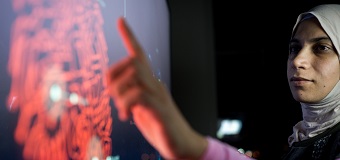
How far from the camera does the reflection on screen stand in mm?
539

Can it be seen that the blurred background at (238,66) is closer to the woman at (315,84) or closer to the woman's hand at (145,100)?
the woman at (315,84)

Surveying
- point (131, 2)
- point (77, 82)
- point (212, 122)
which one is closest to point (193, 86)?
point (212, 122)

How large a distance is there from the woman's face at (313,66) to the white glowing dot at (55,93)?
0.61 meters

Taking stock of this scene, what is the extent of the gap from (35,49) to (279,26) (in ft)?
11.5

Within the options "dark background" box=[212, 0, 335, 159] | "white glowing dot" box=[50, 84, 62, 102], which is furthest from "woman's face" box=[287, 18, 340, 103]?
"dark background" box=[212, 0, 335, 159]

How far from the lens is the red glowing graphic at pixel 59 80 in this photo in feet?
1.77

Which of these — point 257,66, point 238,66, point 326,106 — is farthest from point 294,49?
point 238,66

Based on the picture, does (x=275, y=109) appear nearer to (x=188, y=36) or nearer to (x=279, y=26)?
(x=279, y=26)

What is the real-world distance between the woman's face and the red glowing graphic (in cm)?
50

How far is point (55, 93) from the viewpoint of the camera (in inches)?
24.0

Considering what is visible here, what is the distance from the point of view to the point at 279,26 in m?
3.75

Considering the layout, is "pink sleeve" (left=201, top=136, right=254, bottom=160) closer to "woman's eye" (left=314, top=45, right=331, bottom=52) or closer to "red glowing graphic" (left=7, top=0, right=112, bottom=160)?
"red glowing graphic" (left=7, top=0, right=112, bottom=160)

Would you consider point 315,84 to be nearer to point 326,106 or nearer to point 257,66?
point 326,106

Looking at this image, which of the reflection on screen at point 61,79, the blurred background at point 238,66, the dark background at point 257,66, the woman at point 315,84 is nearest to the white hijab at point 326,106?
the woman at point 315,84
